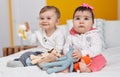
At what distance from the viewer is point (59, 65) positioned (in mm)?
1702

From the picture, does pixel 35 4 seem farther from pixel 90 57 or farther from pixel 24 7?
pixel 90 57

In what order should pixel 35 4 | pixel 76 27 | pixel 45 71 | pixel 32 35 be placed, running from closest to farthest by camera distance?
pixel 45 71
pixel 76 27
pixel 32 35
pixel 35 4

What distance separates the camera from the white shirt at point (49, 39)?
89.5 inches

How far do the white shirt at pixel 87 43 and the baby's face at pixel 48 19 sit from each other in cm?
30

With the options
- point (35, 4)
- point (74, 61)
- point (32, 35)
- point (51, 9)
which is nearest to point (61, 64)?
point (74, 61)

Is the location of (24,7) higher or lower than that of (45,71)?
higher

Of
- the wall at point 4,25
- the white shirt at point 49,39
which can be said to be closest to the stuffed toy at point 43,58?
the white shirt at point 49,39

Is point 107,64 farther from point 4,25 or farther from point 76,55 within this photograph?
point 4,25

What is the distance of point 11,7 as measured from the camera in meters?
3.73

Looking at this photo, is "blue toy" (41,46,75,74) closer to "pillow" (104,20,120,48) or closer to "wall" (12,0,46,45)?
"pillow" (104,20,120,48)

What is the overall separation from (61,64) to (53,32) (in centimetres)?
65

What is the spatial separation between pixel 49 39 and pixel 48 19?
20 centimetres

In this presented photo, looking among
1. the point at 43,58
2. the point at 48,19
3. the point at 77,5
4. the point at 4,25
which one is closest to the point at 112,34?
the point at 77,5

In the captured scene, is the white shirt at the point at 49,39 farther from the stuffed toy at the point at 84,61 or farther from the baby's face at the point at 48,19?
the stuffed toy at the point at 84,61
